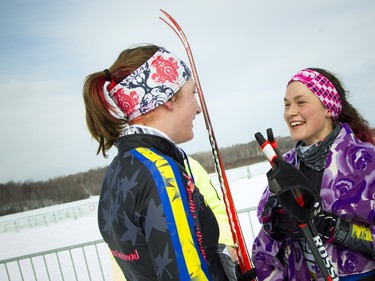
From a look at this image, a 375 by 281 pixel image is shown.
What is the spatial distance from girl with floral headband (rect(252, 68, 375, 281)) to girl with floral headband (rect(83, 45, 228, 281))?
72 centimetres

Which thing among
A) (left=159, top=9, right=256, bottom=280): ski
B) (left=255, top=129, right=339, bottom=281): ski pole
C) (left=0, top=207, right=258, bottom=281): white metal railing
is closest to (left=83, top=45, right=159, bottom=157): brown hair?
(left=159, top=9, right=256, bottom=280): ski

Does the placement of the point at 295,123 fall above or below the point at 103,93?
below

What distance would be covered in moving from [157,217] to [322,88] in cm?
136

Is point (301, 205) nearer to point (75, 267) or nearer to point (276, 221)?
point (276, 221)

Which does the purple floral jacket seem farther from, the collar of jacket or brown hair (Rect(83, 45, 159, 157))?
brown hair (Rect(83, 45, 159, 157))

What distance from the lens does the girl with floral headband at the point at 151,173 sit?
3.12 ft

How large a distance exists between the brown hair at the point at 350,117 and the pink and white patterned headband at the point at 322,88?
0.08m

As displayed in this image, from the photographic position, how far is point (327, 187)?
1635mm

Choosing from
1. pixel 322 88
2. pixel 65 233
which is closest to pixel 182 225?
pixel 322 88

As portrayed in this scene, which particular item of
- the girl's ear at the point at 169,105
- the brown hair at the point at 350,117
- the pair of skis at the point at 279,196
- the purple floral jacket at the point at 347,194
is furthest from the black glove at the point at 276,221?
the girl's ear at the point at 169,105

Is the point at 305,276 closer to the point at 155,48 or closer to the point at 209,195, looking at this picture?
the point at 209,195

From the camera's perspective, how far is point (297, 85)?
184 centimetres

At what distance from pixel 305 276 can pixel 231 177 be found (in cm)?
2342

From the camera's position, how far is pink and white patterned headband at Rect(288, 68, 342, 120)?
1.80 m
